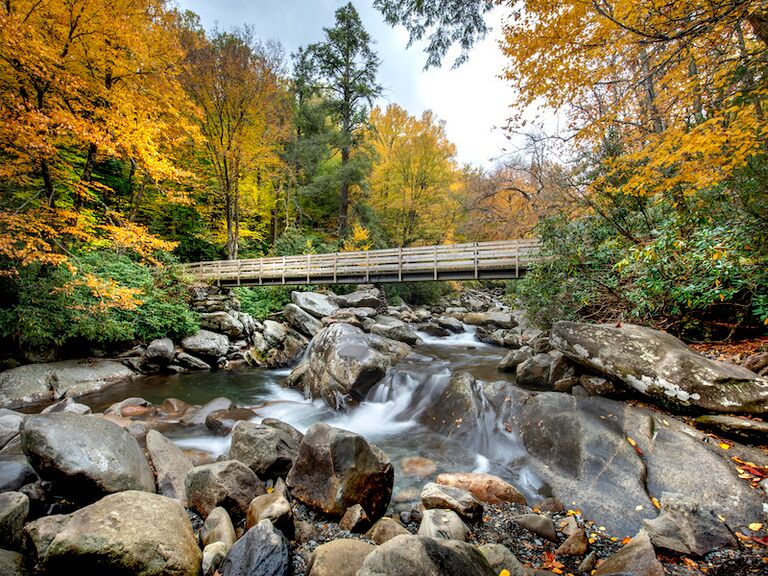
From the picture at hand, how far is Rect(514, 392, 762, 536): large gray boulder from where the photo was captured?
3.10m

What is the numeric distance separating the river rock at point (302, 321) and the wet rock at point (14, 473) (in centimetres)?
898

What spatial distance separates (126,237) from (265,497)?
780 centimetres

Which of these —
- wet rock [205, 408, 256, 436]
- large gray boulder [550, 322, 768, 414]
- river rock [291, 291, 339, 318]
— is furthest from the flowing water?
river rock [291, 291, 339, 318]

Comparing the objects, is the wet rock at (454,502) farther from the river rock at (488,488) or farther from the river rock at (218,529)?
the river rock at (218,529)

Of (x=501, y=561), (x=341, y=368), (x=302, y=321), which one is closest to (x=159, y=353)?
(x=302, y=321)

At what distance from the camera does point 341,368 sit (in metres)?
7.36

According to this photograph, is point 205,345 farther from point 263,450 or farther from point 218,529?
point 218,529

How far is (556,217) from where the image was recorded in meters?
7.52

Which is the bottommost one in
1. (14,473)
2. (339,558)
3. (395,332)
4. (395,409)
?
(395,409)

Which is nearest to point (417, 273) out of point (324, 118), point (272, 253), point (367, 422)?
point (367, 422)

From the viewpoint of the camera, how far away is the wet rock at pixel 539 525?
3014 millimetres

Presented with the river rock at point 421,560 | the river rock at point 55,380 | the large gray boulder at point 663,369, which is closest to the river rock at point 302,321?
the river rock at point 55,380

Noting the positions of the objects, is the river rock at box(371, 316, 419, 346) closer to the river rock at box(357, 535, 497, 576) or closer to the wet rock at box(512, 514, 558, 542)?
the wet rock at box(512, 514, 558, 542)

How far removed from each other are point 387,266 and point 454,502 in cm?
1069
